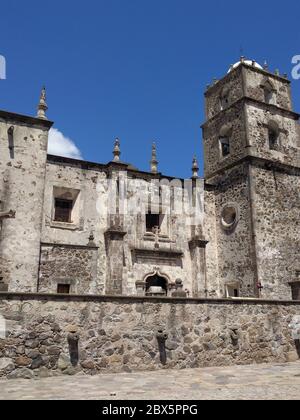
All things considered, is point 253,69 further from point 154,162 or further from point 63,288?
point 63,288

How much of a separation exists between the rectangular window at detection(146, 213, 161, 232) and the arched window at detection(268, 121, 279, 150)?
734cm

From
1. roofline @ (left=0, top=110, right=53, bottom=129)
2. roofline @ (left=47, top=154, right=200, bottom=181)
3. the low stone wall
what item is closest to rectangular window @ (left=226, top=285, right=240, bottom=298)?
roofline @ (left=47, top=154, right=200, bottom=181)

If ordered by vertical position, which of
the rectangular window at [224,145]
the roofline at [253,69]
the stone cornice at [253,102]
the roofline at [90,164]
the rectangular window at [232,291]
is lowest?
the rectangular window at [232,291]

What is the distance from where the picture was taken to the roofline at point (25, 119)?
1492cm

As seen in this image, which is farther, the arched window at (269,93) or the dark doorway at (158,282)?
the arched window at (269,93)

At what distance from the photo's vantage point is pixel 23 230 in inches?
559

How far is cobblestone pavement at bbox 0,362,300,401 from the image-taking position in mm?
5801

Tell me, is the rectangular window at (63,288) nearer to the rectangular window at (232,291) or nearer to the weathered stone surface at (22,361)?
the weathered stone surface at (22,361)

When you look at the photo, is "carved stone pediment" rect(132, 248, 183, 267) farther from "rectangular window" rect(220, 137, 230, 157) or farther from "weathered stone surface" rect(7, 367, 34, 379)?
"weathered stone surface" rect(7, 367, 34, 379)

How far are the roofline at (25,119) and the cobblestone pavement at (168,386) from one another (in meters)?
10.6

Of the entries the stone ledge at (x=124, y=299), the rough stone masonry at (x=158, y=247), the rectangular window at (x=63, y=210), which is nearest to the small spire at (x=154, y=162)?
the rough stone masonry at (x=158, y=247)

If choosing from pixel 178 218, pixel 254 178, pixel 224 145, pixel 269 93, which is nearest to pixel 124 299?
pixel 178 218

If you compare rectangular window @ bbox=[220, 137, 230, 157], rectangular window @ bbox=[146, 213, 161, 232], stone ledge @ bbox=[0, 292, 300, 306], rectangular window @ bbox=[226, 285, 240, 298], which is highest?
rectangular window @ bbox=[220, 137, 230, 157]
